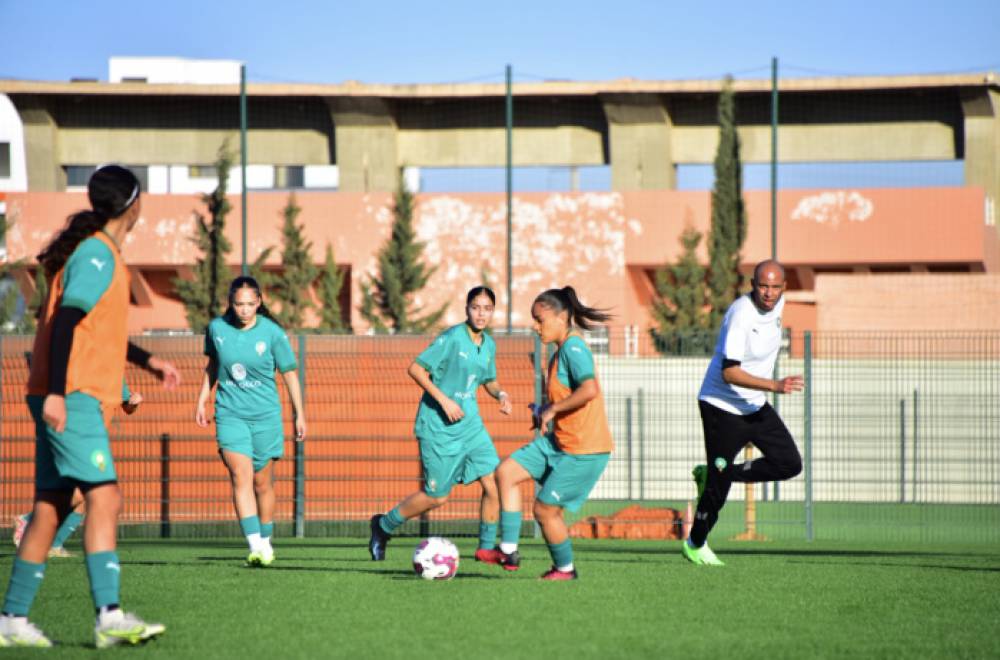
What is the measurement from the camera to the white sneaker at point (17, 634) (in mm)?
6332

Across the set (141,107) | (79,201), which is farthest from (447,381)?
(141,107)

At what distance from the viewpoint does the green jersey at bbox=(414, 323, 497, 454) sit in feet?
34.8

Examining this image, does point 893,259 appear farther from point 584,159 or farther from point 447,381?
point 447,381

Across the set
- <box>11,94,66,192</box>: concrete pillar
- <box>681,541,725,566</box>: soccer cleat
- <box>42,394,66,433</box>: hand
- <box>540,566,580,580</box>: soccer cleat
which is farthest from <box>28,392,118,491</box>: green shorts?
<box>11,94,66,192</box>: concrete pillar

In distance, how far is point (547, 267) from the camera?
42.2 m

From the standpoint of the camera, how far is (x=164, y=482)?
16234 millimetres

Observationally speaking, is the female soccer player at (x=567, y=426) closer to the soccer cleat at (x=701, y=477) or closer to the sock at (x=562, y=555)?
the sock at (x=562, y=555)

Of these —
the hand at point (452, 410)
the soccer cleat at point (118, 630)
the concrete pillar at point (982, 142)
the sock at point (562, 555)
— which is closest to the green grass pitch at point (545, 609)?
the soccer cleat at point (118, 630)

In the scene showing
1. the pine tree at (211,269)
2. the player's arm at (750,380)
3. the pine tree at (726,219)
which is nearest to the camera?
the player's arm at (750,380)

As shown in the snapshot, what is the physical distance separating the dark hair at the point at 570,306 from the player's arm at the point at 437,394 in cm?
122

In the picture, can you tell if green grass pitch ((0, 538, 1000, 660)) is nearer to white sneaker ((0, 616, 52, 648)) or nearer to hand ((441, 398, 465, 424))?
white sneaker ((0, 616, 52, 648))

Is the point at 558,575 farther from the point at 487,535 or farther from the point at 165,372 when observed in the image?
the point at 165,372

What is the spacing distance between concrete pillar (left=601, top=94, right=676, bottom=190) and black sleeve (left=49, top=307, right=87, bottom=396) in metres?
38.4

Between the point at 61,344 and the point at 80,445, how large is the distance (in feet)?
1.49
